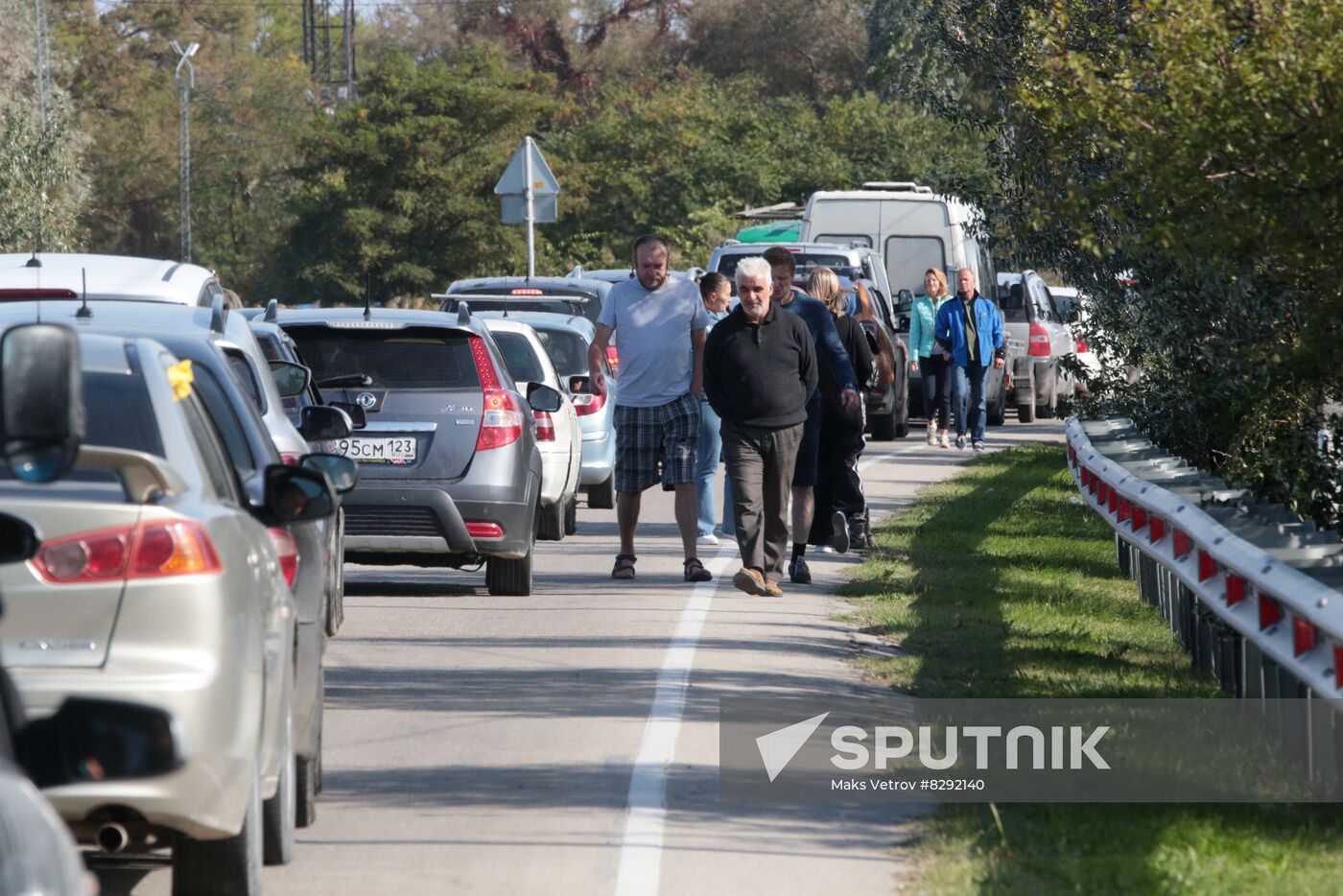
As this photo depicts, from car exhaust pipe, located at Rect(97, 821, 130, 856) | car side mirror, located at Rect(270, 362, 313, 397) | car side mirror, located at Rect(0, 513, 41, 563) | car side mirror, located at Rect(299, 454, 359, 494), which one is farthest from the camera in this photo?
car side mirror, located at Rect(270, 362, 313, 397)

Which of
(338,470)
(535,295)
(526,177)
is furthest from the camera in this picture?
(526,177)

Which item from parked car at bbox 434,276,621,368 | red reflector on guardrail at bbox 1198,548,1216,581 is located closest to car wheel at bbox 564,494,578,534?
parked car at bbox 434,276,621,368

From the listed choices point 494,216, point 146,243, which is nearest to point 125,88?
point 146,243

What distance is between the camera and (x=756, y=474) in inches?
496

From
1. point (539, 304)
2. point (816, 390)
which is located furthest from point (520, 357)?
point (539, 304)

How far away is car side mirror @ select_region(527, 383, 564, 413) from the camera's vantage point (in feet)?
46.1

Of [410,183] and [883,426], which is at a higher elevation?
[410,183]

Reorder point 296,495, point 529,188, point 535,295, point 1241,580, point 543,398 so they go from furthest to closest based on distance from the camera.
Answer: point 529,188
point 535,295
point 543,398
point 1241,580
point 296,495

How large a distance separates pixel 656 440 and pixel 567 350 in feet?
15.5

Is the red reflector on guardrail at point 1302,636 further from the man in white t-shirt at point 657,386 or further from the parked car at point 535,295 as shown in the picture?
the parked car at point 535,295

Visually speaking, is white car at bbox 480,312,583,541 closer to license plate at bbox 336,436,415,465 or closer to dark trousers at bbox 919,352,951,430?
license plate at bbox 336,436,415,465

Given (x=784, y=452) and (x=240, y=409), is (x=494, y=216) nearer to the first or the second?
(x=784, y=452)

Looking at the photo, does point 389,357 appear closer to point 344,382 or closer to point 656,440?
point 344,382

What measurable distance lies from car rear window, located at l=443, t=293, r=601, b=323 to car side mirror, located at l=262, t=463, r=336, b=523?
12.3 meters
